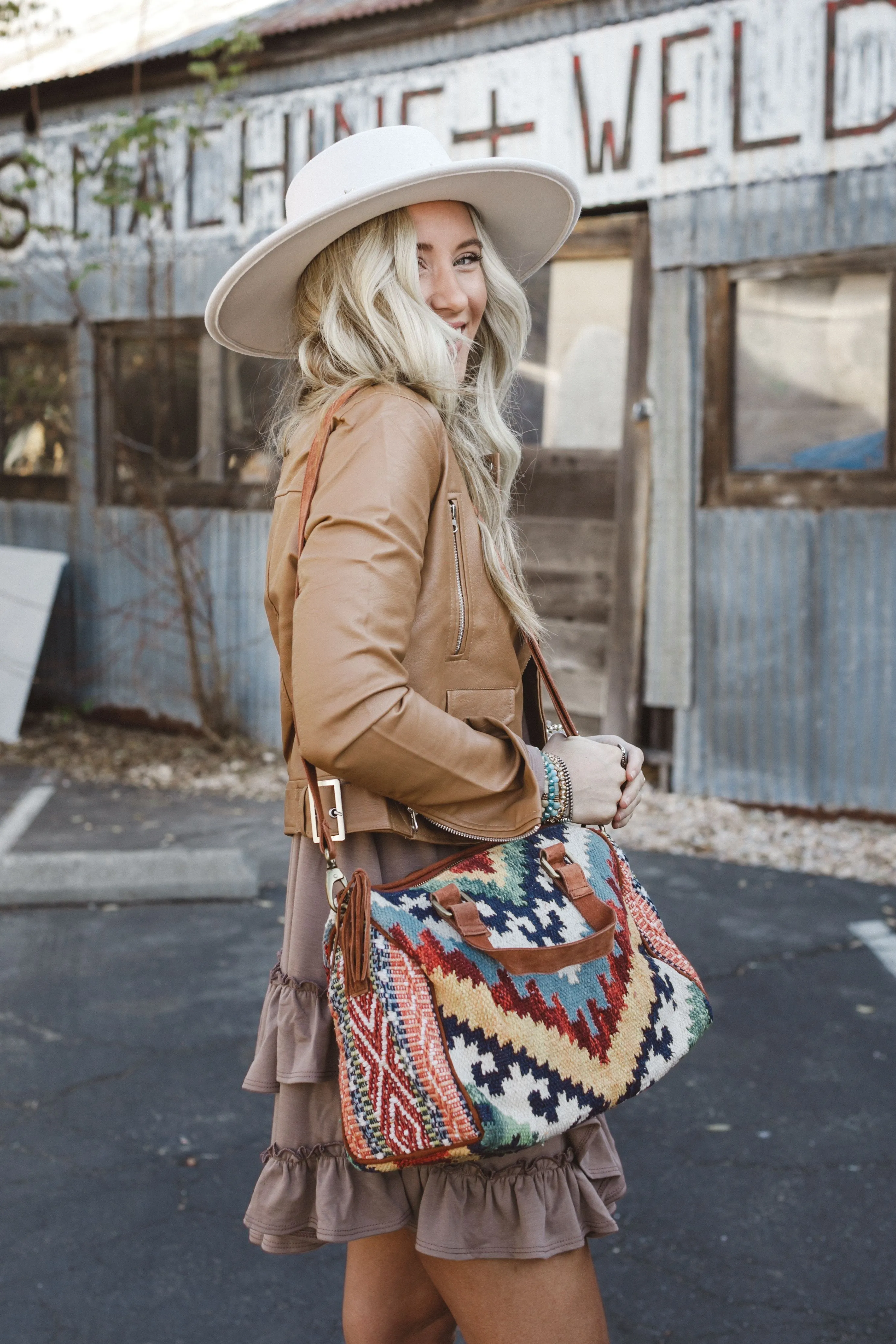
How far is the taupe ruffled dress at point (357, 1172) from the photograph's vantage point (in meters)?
1.62

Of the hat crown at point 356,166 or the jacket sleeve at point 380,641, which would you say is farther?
the hat crown at point 356,166

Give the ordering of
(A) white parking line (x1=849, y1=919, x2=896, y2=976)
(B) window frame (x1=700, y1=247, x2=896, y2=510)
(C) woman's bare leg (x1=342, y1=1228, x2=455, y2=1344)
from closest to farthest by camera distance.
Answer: (C) woman's bare leg (x1=342, y1=1228, x2=455, y2=1344) → (A) white parking line (x1=849, y1=919, x2=896, y2=976) → (B) window frame (x1=700, y1=247, x2=896, y2=510)

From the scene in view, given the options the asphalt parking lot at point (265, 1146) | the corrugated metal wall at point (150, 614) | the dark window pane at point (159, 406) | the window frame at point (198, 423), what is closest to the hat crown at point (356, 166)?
the asphalt parking lot at point (265, 1146)

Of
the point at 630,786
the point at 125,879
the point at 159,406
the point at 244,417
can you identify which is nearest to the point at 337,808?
the point at 630,786

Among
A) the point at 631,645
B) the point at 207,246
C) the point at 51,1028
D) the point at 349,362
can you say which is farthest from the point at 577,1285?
the point at 207,246

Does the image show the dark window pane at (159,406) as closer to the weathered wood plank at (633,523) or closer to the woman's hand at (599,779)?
the weathered wood plank at (633,523)

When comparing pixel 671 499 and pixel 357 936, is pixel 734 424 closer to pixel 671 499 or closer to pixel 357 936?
pixel 671 499

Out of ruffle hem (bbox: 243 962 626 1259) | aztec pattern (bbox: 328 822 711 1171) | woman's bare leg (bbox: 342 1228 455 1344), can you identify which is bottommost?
woman's bare leg (bbox: 342 1228 455 1344)

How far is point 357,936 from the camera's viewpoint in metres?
1.47

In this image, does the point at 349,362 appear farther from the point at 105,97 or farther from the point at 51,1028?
the point at 105,97

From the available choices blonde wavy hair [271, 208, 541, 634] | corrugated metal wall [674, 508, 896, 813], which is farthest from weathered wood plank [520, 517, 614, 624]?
blonde wavy hair [271, 208, 541, 634]

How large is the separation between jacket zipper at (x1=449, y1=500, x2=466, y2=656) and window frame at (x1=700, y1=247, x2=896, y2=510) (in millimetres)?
5101

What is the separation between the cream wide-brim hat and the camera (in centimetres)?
169

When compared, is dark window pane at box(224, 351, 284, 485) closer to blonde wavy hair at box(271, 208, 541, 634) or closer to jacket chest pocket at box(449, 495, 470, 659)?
blonde wavy hair at box(271, 208, 541, 634)
